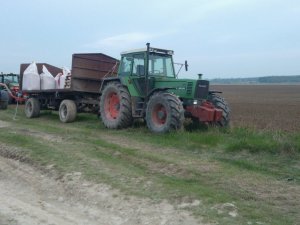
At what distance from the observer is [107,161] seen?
865 centimetres

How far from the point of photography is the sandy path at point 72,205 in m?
5.70

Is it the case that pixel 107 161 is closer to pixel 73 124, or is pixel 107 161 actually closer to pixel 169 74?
pixel 169 74

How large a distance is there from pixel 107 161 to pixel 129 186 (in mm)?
1780

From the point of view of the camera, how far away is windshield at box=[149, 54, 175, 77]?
13.6 metres

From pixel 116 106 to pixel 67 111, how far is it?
2443mm

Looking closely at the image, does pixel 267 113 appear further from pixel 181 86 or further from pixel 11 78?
pixel 11 78

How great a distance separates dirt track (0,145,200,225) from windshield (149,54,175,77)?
20.6 ft

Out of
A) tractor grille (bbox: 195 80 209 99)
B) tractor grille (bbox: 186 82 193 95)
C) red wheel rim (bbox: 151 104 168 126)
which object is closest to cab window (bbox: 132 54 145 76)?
red wheel rim (bbox: 151 104 168 126)

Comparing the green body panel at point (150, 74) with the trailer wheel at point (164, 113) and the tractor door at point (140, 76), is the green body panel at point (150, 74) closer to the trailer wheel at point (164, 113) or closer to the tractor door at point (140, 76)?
the tractor door at point (140, 76)

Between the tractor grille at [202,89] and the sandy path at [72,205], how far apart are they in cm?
555

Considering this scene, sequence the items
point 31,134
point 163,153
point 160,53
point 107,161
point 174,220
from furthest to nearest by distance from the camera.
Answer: point 160,53 → point 31,134 → point 163,153 → point 107,161 → point 174,220

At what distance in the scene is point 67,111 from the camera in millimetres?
16156

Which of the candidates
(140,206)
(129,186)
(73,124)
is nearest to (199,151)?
(129,186)

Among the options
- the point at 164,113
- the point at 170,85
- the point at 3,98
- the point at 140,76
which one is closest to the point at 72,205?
the point at 164,113
